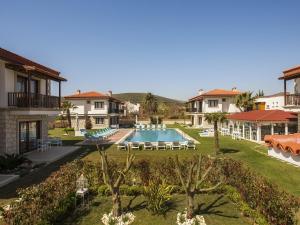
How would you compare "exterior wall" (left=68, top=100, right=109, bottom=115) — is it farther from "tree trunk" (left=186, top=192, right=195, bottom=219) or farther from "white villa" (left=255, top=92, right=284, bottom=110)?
"tree trunk" (left=186, top=192, right=195, bottom=219)

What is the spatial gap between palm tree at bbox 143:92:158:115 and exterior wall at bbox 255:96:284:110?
36369 mm

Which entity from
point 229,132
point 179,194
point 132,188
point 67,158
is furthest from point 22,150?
point 229,132

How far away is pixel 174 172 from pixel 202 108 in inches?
1620

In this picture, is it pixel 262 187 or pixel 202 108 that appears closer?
pixel 262 187

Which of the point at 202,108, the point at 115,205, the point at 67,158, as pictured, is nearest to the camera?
the point at 115,205

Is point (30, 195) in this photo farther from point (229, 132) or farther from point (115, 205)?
point (229, 132)

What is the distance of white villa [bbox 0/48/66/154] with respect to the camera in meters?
18.8

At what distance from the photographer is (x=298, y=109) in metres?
23.4

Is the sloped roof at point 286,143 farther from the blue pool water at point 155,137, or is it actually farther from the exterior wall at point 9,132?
the exterior wall at point 9,132

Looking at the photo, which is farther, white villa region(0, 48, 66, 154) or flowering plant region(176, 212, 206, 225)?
white villa region(0, 48, 66, 154)

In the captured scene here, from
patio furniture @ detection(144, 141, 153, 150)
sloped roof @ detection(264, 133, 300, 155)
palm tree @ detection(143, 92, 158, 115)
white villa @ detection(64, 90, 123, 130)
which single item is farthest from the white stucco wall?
sloped roof @ detection(264, 133, 300, 155)

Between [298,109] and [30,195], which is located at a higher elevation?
[298,109]

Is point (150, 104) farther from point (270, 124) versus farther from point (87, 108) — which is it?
point (270, 124)

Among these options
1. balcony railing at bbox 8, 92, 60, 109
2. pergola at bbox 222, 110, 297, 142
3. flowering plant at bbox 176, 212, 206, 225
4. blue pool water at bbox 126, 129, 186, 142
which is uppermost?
balcony railing at bbox 8, 92, 60, 109
